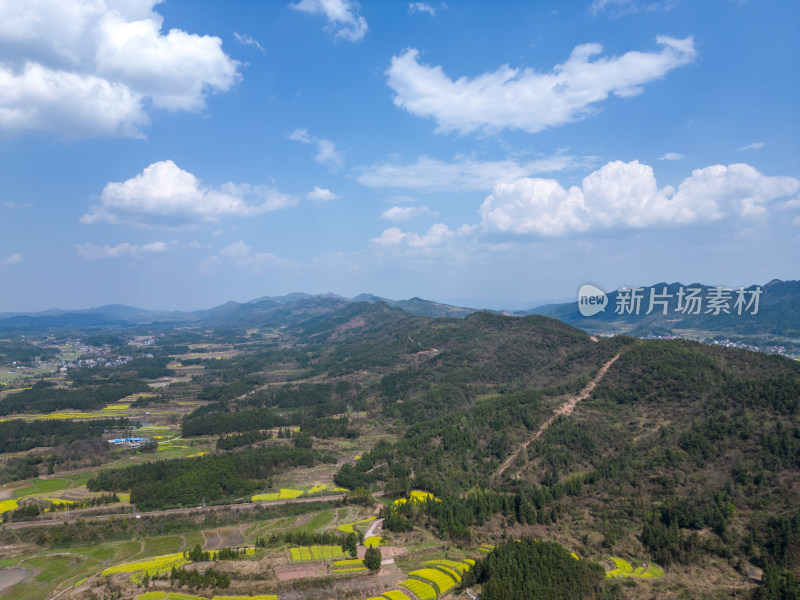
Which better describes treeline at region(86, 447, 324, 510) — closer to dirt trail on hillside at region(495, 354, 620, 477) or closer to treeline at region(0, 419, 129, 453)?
treeline at region(0, 419, 129, 453)

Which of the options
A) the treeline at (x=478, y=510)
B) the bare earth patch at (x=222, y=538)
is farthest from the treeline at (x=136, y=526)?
the treeline at (x=478, y=510)

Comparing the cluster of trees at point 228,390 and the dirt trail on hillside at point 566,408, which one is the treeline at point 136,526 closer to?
the dirt trail on hillside at point 566,408

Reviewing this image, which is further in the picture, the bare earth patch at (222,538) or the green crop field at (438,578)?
the bare earth patch at (222,538)

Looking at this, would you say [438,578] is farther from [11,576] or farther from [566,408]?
[566,408]

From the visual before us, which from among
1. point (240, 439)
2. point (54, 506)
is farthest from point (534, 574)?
point (240, 439)

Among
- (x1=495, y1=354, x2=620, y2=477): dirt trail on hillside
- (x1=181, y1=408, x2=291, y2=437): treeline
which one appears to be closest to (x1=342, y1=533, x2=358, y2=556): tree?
(x1=495, y1=354, x2=620, y2=477): dirt trail on hillside

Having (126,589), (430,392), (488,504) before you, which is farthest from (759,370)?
(126,589)
